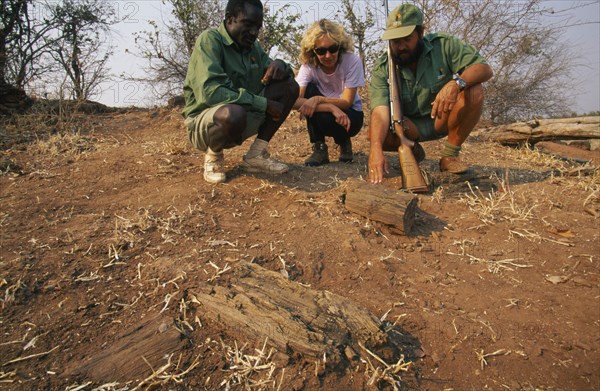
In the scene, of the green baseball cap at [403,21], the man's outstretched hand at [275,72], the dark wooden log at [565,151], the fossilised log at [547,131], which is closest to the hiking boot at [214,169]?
the man's outstretched hand at [275,72]

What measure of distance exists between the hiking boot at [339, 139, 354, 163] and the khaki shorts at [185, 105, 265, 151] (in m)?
1.00

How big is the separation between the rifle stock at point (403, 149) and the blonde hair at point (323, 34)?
0.52 metres

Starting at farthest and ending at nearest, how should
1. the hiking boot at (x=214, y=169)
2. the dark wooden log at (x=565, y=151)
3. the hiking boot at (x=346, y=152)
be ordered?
1. the dark wooden log at (x=565, y=151)
2. the hiking boot at (x=346, y=152)
3. the hiking boot at (x=214, y=169)

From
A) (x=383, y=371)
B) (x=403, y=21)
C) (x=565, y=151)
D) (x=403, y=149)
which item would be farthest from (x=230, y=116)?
(x=565, y=151)

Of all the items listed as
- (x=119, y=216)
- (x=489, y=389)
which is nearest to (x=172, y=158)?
(x=119, y=216)

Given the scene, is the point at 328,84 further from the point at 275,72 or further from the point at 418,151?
Answer: the point at 418,151

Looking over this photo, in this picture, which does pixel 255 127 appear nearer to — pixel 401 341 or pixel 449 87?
pixel 449 87

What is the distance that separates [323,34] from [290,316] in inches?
103

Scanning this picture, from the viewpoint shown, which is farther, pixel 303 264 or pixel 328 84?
pixel 328 84

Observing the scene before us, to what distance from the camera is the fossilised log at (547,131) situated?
5402 millimetres

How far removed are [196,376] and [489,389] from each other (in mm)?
1081

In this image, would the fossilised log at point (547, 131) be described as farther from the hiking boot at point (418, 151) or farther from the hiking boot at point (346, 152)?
the hiking boot at point (346, 152)

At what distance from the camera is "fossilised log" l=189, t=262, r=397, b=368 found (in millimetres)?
1667

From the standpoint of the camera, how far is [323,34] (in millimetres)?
3604
